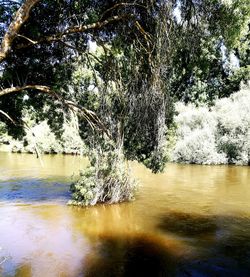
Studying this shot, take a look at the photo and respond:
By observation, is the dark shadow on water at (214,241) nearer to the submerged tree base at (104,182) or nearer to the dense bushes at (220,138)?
the submerged tree base at (104,182)

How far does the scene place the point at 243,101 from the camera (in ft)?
108

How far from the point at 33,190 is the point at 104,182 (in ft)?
20.8

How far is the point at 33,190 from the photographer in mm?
20172

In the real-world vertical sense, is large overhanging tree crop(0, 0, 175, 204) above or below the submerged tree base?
above

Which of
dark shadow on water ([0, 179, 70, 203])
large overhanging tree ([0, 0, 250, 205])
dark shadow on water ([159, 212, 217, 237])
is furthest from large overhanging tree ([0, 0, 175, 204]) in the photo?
dark shadow on water ([0, 179, 70, 203])

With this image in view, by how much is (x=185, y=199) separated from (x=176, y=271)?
29.3ft

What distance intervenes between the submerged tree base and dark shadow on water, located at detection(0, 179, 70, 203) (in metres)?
2.24

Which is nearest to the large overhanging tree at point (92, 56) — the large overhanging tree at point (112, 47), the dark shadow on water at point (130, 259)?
the large overhanging tree at point (112, 47)

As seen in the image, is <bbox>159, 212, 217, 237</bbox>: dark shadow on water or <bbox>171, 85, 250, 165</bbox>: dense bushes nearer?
<bbox>159, 212, 217, 237</bbox>: dark shadow on water

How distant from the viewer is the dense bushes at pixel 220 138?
3173 centimetres

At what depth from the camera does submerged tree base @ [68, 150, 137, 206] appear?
14859 mm

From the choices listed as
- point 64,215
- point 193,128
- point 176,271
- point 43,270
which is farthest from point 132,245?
point 193,128

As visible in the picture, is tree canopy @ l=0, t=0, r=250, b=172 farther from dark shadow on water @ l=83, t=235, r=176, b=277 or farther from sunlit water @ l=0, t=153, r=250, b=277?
dark shadow on water @ l=83, t=235, r=176, b=277

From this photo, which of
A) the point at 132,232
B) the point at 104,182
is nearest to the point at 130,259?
the point at 132,232
